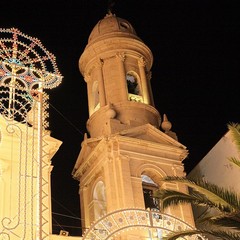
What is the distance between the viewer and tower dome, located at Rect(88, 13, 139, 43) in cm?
3447

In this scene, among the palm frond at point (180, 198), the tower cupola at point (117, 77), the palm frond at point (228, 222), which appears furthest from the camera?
the tower cupola at point (117, 77)

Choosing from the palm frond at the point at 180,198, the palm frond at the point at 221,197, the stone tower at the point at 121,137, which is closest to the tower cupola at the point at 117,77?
the stone tower at the point at 121,137

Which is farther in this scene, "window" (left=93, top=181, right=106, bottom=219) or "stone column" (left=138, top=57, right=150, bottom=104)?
"stone column" (left=138, top=57, right=150, bottom=104)

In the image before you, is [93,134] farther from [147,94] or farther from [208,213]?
[208,213]

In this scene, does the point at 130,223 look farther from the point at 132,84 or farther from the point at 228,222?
the point at 132,84

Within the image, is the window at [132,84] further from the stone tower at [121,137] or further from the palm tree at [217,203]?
the palm tree at [217,203]

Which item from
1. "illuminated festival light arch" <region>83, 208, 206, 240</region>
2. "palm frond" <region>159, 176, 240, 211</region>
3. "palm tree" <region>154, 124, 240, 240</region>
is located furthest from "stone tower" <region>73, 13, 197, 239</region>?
"palm frond" <region>159, 176, 240, 211</region>

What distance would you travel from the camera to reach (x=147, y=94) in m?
33.3

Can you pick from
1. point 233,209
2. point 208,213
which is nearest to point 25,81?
point 233,209

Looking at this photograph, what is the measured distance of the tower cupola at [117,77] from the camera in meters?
31.8

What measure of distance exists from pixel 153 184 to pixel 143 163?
1729 mm

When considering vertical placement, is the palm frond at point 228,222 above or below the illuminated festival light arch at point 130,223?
below

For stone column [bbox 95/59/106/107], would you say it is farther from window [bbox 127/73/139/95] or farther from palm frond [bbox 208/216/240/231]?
palm frond [bbox 208/216/240/231]

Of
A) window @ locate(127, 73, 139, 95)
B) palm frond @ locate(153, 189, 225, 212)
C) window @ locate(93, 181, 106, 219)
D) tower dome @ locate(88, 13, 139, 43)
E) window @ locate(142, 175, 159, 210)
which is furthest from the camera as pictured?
tower dome @ locate(88, 13, 139, 43)
